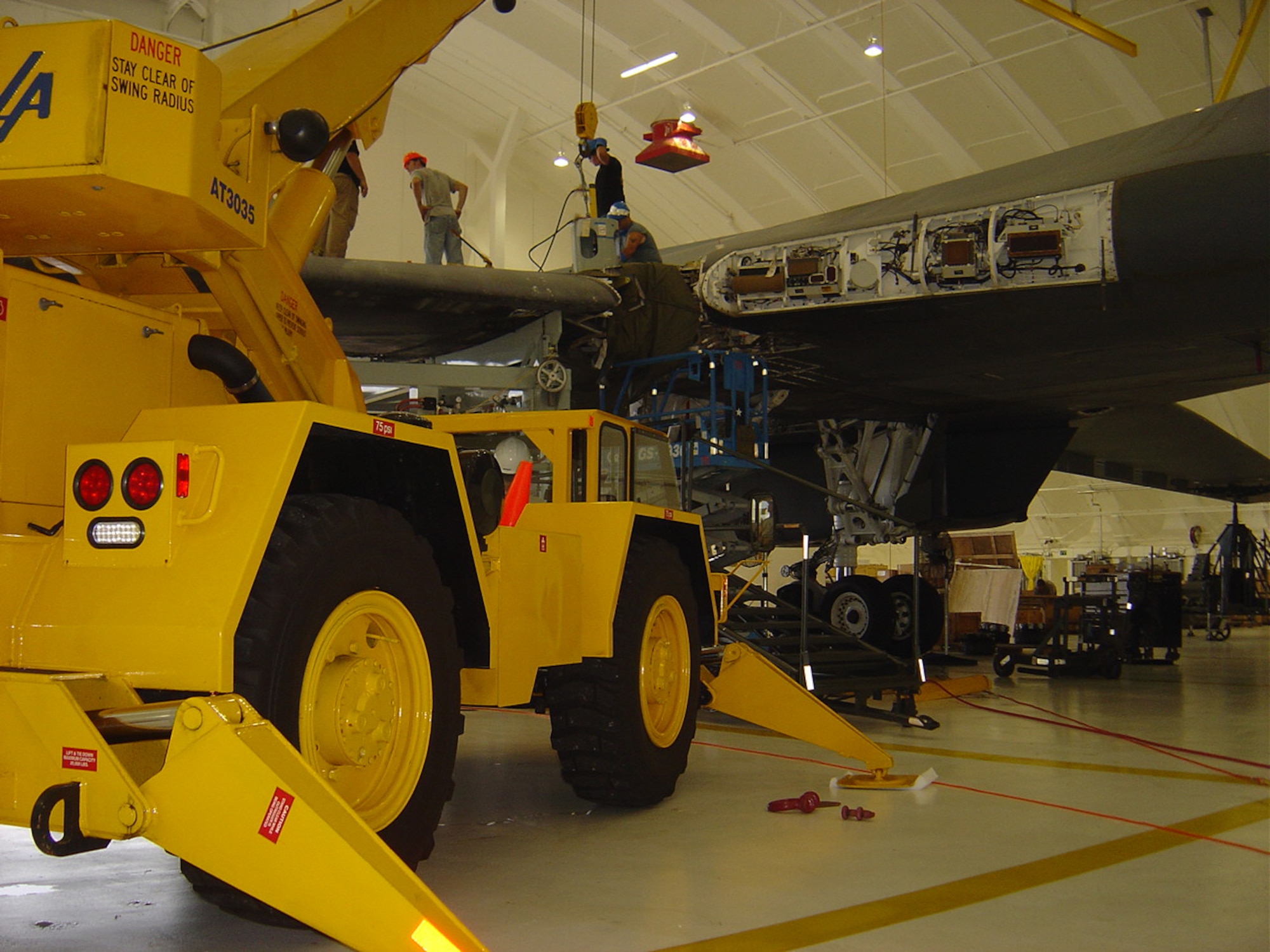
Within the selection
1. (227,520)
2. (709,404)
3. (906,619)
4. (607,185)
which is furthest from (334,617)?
(906,619)

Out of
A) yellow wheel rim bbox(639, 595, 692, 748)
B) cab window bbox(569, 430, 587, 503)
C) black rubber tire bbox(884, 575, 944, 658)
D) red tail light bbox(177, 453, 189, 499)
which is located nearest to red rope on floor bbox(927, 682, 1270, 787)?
black rubber tire bbox(884, 575, 944, 658)

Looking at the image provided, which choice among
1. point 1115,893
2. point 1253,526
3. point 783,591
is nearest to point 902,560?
point 1253,526

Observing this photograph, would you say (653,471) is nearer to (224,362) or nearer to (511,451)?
(511,451)

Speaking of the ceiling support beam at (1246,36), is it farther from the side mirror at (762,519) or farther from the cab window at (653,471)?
the cab window at (653,471)

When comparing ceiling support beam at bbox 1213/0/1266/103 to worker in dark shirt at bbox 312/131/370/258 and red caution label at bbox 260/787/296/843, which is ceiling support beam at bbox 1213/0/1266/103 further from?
red caution label at bbox 260/787/296/843

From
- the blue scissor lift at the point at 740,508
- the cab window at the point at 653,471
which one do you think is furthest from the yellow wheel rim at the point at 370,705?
the blue scissor lift at the point at 740,508

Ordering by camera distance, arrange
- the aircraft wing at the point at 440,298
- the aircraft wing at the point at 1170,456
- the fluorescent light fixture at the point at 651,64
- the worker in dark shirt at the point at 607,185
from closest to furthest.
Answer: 1. the aircraft wing at the point at 440,298
2. the worker in dark shirt at the point at 607,185
3. the aircraft wing at the point at 1170,456
4. the fluorescent light fixture at the point at 651,64

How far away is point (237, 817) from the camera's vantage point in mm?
2416

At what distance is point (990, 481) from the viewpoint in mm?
11461

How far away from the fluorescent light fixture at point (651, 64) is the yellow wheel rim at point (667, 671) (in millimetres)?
17130

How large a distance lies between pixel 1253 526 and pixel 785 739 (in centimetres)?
Answer: 2796

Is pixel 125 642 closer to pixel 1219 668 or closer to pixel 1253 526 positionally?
pixel 1219 668

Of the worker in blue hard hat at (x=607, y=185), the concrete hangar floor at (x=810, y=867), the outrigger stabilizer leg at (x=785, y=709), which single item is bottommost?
the concrete hangar floor at (x=810, y=867)

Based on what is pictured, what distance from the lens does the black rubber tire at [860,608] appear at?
414 inches
